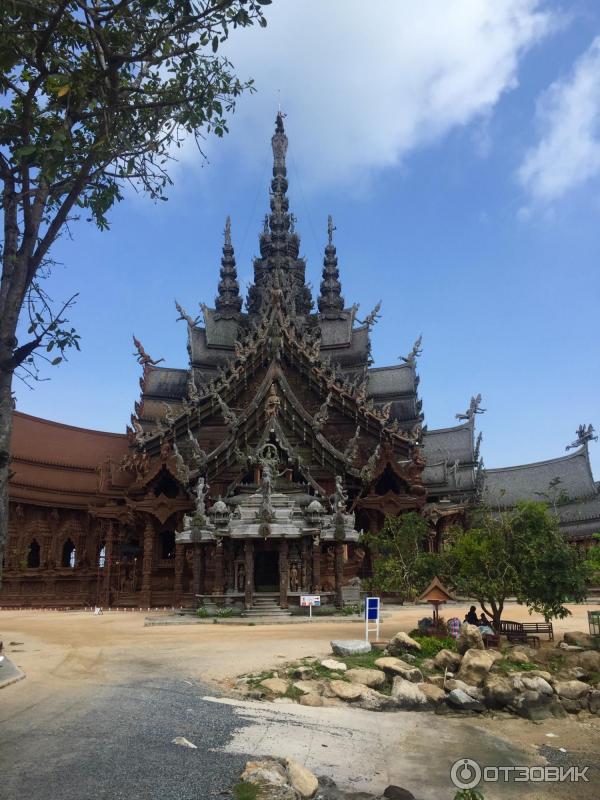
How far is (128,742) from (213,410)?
84.3ft

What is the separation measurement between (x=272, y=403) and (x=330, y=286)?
23.1m

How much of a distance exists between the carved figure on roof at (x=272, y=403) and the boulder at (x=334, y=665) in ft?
49.1

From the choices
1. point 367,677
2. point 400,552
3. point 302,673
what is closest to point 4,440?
point 302,673

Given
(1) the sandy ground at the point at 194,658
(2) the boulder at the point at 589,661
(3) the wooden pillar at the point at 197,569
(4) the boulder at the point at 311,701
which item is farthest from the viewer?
(3) the wooden pillar at the point at 197,569

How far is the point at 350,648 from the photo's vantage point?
1244 centimetres

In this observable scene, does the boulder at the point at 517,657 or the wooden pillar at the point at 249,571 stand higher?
the wooden pillar at the point at 249,571

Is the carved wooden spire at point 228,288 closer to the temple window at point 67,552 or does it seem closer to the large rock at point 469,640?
the temple window at point 67,552

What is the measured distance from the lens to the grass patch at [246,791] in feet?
19.4

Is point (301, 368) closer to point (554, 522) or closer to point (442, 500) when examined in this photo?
point (442, 500)

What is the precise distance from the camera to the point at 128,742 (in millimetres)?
7086

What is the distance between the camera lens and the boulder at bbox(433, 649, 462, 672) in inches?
478

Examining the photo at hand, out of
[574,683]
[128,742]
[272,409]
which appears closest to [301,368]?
[272,409]

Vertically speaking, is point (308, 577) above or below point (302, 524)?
below

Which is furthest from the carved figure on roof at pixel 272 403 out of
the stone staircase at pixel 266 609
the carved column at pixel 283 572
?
the stone staircase at pixel 266 609
